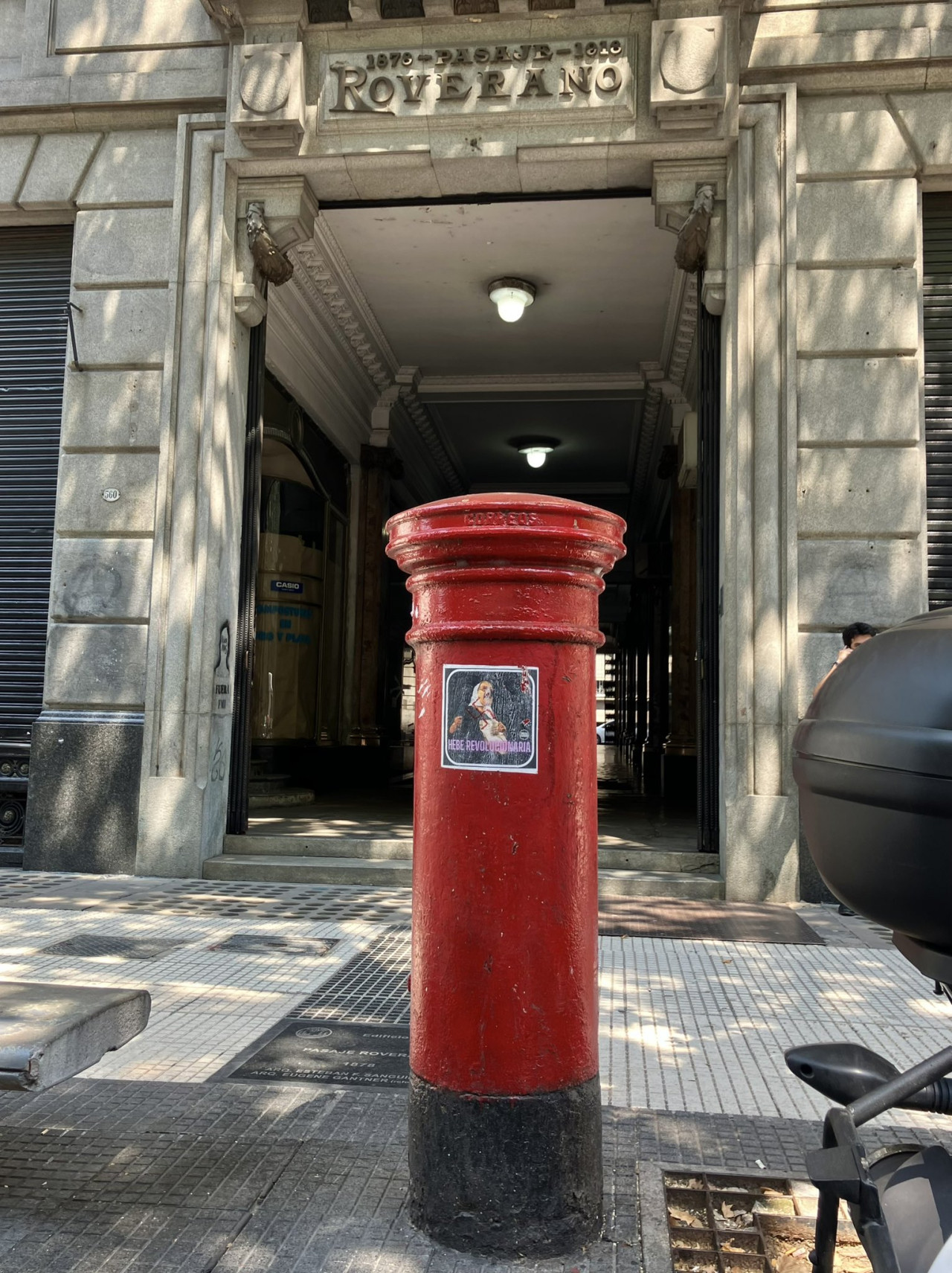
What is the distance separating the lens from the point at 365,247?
1020cm

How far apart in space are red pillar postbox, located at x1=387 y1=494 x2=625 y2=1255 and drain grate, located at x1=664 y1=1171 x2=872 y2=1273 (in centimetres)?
23

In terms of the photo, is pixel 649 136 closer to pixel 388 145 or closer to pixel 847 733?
pixel 388 145

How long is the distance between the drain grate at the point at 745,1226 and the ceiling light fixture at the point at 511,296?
29.9ft

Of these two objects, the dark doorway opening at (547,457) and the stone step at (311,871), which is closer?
the stone step at (311,871)

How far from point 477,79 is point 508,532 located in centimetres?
639

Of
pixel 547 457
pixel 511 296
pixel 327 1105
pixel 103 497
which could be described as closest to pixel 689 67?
pixel 511 296

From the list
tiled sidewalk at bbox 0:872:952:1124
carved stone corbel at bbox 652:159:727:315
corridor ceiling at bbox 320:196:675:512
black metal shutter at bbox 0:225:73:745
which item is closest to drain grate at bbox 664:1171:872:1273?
tiled sidewalk at bbox 0:872:952:1124

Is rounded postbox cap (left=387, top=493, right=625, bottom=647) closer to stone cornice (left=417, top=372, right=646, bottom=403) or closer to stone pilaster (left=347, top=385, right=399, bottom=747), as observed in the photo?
stone cornice (left=417, top=372, right=646, bottom=403)

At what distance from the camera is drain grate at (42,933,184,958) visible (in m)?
4.80

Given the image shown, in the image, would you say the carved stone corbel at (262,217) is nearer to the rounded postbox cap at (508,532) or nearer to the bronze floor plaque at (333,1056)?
the bronze floor plaque at (333,1056)

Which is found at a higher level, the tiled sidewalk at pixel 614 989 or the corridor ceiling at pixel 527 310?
the corridor ceiling at pixel 527 310

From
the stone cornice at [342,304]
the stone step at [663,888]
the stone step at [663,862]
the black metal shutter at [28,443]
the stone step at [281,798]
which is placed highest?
the stone cornice at [342,304]

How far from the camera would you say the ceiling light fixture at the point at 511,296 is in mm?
10477

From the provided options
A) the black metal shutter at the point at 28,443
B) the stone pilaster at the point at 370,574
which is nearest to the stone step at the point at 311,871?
the black metal shutter at the point at 28,443
